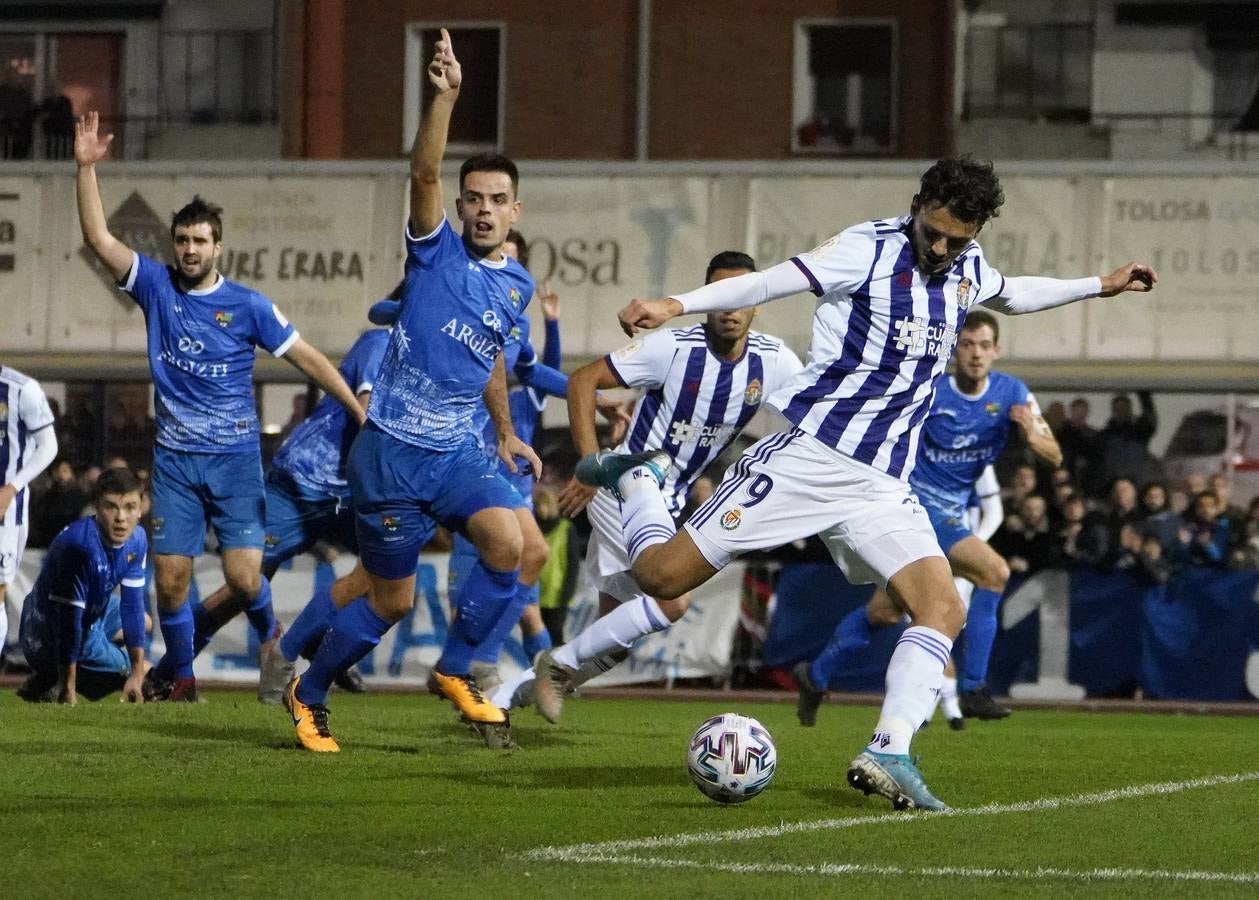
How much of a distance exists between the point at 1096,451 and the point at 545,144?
1357 centimetres

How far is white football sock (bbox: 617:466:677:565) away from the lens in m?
8.55

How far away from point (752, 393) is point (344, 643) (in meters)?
2.38

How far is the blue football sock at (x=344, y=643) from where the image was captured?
28.3 ft

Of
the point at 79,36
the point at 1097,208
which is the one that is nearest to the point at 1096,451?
the point at 1097,208

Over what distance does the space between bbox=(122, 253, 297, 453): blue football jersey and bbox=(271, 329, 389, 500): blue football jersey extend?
2.60 feet

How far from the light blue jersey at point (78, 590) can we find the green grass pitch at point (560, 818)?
1849 mm

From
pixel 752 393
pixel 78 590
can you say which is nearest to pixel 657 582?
pixel 752 393

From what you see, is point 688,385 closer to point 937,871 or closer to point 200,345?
point 200,345

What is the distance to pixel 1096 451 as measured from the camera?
18.8m

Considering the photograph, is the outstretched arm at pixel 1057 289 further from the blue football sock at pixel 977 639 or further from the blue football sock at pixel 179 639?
the blue football sock at pixel 179 639

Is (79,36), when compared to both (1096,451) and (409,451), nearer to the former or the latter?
(1096,451)

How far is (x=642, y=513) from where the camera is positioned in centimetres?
874

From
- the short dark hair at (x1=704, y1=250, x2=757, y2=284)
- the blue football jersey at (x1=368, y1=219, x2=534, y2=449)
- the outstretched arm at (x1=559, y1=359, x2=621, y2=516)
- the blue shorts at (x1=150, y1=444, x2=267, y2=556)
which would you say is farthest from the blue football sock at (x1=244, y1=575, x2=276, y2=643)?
the blue football jersey at (x1=368, y1=219, x2=534, y2=449)

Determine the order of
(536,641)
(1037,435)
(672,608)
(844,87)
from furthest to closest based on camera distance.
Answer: (844,87), (536,641), (1037,435), (672,608)
